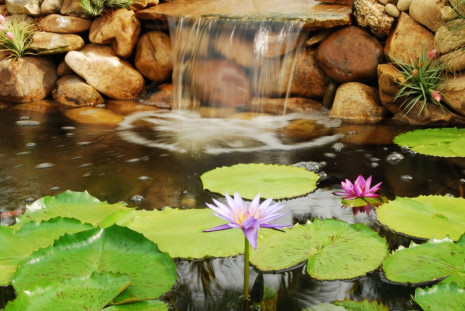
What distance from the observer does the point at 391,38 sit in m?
4.43

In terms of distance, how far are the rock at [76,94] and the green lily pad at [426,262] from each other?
4.40m

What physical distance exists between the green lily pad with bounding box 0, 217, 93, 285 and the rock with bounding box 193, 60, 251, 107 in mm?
3639

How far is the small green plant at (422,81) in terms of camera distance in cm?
412

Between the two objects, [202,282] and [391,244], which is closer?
[202,282]

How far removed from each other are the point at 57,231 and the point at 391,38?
3.81m

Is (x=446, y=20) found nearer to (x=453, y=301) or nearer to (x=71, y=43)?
(x=453, y=301)

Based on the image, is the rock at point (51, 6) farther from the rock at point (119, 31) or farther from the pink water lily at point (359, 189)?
the pink water lily at point (359, 189)

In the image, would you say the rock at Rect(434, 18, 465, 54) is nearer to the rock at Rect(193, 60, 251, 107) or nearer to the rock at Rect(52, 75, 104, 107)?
the rock at Rect(193, 60, 251, 107)

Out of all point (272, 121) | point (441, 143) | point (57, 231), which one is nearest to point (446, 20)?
point (441, 143)

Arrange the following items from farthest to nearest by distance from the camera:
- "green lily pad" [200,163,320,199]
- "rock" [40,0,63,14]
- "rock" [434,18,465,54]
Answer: "rock" [40,0,63,14], "rock" [434,18,465,54], "green lily pad" [200,163,320,199]

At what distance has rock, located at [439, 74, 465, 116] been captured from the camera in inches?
161

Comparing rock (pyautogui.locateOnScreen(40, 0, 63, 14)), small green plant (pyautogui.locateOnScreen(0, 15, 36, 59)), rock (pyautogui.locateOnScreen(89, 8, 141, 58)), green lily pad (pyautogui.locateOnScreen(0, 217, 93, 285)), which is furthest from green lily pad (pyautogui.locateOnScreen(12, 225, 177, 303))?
rock (pyautogui.locateOnScreen(40, 0, 63, 14))

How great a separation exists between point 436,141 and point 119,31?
3.79 metres

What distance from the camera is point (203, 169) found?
3.05 metres
